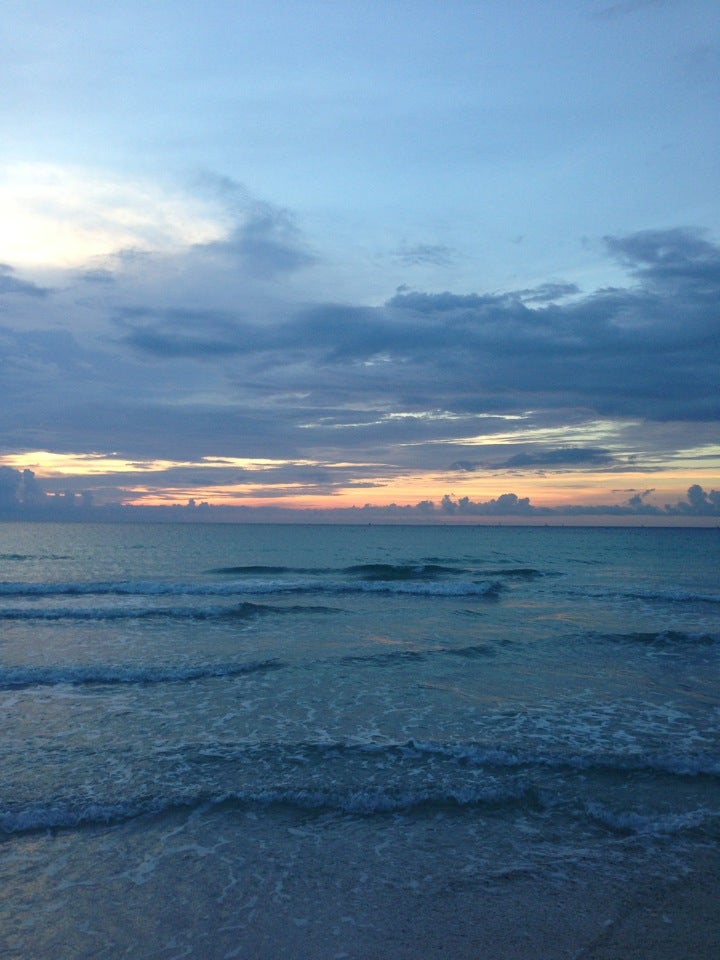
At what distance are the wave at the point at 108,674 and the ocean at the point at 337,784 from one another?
93 millimetres

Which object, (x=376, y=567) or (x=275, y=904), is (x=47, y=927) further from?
(x=376, y=567)

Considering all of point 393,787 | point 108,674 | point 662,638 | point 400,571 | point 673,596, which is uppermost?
point 393,787

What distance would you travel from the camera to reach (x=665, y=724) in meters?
13.6

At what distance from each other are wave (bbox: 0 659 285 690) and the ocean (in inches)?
3.6

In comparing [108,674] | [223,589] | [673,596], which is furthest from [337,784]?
[673,596]

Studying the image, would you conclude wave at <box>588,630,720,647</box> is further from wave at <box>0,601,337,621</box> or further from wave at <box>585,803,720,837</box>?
wave at <box>585,803,720,837</box>

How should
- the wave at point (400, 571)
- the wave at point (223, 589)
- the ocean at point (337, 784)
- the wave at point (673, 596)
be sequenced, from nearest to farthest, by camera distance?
the ocean at point (337, 784)
the wave at point (673, 596)
the wave at point (223, 589)
the wave at point (400, 571)

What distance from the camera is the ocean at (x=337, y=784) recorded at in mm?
7023

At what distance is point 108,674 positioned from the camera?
1717 cm

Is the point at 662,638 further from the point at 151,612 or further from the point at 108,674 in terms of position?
the point at 151,612

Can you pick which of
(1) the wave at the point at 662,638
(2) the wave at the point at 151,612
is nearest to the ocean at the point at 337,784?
(1) the wave at the point at 662,638

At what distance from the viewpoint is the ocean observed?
702 centimetres

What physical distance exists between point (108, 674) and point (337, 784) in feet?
31.2

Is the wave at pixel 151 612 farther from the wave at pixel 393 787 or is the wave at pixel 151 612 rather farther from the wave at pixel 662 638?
the wave at pixel 393 787
